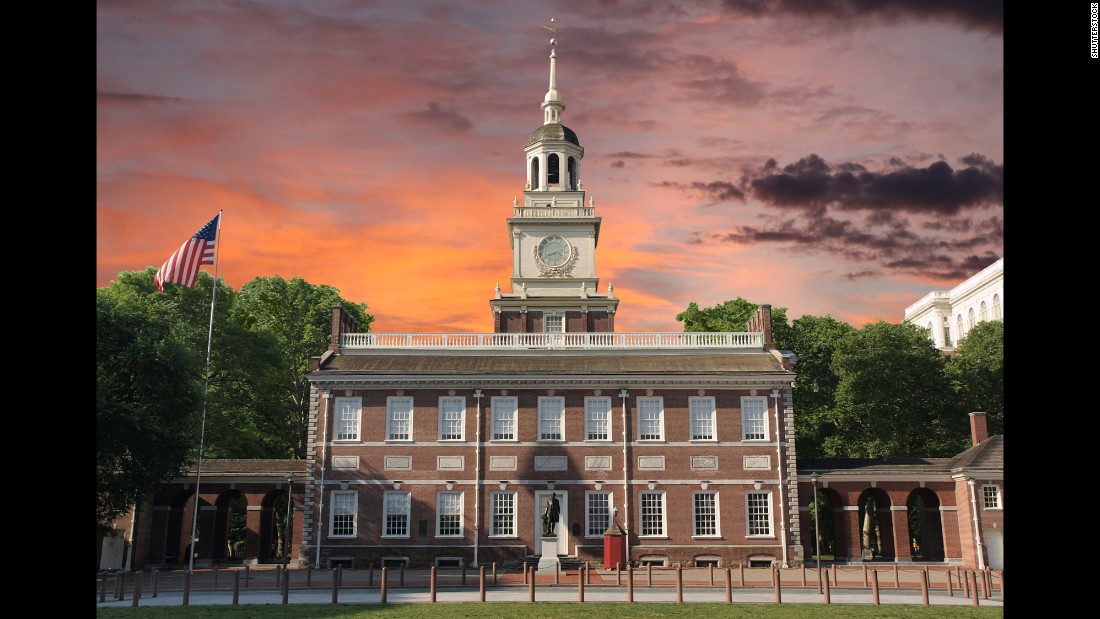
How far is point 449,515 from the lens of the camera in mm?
40625

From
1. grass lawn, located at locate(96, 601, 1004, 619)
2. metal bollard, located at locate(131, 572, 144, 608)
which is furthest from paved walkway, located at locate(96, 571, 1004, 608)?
grass lawn, located at locate(96, 601, 1004, 619)

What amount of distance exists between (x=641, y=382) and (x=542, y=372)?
429 centimetres

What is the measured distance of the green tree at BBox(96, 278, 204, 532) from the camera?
34406 millimetres

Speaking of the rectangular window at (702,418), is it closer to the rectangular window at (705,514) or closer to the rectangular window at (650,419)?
the rectangular window at (650,419)

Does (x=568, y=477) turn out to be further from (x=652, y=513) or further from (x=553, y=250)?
(x=553, y=250)

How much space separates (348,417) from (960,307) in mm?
98169

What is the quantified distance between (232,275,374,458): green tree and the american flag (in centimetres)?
2516

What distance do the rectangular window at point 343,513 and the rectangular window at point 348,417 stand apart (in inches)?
94.6

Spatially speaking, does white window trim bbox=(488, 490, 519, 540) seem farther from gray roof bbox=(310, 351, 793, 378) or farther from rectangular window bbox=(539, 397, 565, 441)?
gray roof bbox=(310, 351, 793, 378)

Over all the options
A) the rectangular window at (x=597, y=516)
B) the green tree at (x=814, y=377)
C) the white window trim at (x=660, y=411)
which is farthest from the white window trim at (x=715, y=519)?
the green tree at (x=814, y=377)

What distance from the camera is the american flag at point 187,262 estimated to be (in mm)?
31984

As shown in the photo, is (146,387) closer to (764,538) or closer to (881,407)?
(764,538)

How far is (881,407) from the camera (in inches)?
2152
